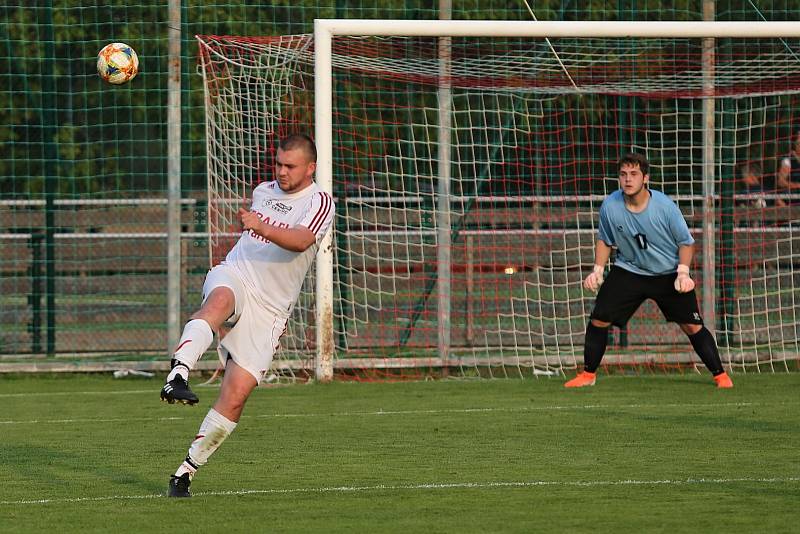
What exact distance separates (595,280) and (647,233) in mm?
661

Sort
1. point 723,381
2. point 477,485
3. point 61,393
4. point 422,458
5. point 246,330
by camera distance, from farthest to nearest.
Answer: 1. point 61,393
2. point 723,381
3. point 422,458
4. point 477,485
5. point 246,330

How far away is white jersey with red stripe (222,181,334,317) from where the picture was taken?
23.6ft

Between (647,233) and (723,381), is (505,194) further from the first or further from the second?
(723,381)

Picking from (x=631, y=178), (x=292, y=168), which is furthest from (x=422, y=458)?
(x=631, y=178)

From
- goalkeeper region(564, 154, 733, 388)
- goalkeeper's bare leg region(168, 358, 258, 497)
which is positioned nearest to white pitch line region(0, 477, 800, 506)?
goalkeeper's bare leg region(168, 358, 258, 497)

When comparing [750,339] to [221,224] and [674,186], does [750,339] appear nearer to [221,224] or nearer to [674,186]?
[674,186]

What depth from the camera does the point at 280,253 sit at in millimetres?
7285

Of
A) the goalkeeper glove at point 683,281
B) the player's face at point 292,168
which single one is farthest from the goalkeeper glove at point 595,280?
the player's face at point 292,168

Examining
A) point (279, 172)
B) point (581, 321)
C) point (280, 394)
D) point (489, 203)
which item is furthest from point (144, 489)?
point (581, 321)

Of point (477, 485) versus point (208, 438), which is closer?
point (208, 438)

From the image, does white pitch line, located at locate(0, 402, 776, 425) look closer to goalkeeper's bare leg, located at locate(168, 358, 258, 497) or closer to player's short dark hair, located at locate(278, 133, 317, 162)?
goalkeeper's bare leg, located at locate(168, 358, 258, 497)

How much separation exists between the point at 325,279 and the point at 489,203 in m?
3.51

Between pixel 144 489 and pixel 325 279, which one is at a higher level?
pixel 325 279

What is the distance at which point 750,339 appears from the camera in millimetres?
15250
